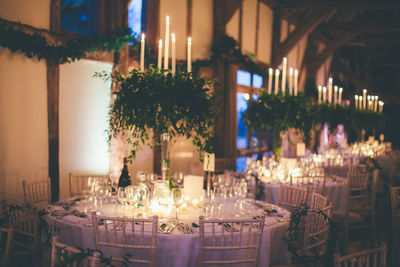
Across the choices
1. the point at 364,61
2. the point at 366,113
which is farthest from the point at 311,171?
the point at 364,61

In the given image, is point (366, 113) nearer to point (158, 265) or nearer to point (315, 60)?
point (315, 60)

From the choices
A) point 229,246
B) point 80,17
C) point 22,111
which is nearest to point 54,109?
point 22,111

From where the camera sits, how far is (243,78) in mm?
8773

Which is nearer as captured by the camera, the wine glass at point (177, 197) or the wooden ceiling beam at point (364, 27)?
the wine glass at point (177, 197)

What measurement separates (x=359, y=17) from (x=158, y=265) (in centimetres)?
1444

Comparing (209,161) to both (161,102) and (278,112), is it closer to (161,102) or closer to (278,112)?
(161,102)

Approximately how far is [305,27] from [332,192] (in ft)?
19.8

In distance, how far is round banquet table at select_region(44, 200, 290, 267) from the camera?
99.5 inches

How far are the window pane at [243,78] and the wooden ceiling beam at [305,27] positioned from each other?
5.50 ft

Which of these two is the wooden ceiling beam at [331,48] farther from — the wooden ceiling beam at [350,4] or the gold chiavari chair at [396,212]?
the gold chiavari chair at [396,212]

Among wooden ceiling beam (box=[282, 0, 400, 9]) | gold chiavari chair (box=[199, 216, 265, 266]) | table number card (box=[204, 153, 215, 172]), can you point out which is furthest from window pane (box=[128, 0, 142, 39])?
wooden ceiling beam (box=[282, 0, 400, 9])

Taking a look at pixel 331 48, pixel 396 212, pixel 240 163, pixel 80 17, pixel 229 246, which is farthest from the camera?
pixel 331 48

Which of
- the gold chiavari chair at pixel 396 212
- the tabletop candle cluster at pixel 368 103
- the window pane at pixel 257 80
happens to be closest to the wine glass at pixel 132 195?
the gold chiavari chair at pixel 396 212

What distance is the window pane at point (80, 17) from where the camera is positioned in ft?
17.6
